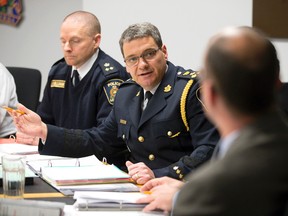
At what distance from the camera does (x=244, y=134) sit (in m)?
1.10

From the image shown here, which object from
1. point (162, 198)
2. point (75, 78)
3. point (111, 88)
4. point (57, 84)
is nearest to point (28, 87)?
point (57, 84)

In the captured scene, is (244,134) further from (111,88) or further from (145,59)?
(111,88)

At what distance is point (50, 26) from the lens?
19.4ft

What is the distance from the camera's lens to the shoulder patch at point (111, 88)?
3.63 metres

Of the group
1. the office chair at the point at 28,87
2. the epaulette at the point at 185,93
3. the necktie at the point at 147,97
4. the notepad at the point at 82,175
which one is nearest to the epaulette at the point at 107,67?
the office chair at the point at 28,87

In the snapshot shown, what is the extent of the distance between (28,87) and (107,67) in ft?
2.54

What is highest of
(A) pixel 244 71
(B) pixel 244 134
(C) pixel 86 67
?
(A) pixel 244 71

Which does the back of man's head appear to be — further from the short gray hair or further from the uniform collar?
the uniform collar

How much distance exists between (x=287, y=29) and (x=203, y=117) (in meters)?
1.99

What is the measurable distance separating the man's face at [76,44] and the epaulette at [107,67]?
103 millimetres

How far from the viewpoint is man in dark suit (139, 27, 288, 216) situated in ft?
3.48

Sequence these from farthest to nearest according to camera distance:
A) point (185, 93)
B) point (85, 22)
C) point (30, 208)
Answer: point (85, 22) < point (185, 93) < point (30, 208)

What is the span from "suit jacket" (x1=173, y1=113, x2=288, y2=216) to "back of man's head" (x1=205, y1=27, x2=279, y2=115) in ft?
0.14

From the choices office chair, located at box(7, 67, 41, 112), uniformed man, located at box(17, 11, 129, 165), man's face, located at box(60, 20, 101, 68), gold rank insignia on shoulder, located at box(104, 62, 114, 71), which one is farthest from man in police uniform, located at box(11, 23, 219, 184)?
office chair, located at box(7, 67, 41, 112)
